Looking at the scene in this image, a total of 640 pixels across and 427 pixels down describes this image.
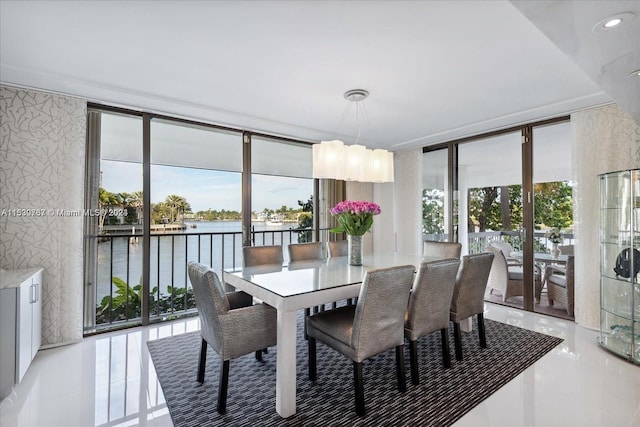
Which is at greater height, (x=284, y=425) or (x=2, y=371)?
(x=2, y=371)

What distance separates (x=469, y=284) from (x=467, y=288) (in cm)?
4

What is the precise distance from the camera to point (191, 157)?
3957 mm

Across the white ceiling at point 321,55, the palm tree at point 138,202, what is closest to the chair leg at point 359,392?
the white ceiling at point 321,55

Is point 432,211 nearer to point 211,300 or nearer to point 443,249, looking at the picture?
point 443,249

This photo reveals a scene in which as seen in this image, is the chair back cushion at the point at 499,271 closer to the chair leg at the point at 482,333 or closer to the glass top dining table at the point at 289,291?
the chair leg at the point at 482,333

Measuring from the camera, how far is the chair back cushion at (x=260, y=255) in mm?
3145

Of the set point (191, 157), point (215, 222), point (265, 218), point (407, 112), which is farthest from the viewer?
point (265, 218)

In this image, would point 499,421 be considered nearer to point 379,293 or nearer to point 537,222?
point 379,293

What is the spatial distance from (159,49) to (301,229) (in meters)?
3.28

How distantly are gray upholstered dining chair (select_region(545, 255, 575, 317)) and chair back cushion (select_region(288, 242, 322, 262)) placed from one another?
3040mm

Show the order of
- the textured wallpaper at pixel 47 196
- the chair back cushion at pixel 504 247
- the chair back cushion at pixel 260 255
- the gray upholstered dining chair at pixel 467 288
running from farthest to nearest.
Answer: the chair back cushion at pixel 504 247 < the chair back cushion at pixel 260 255 < the textured wallpaper at pixel 47 196 < the gray upholstered dining chair at pixel 467 288

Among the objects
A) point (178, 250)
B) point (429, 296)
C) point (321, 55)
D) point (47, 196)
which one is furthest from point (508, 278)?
point (47, 196)

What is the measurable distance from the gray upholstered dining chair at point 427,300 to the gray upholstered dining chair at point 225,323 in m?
1.03

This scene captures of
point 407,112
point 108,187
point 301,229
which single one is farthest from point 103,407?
point 407,112
